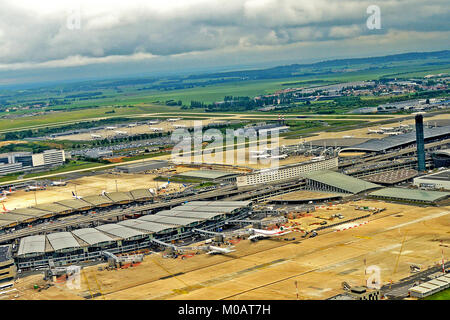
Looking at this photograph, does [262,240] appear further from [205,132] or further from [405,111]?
[405,111]

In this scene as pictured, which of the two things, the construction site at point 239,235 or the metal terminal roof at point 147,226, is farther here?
the metal terminal roof at point 147,226

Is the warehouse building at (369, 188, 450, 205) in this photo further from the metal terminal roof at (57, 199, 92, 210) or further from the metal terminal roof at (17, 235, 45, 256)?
the metal terminal roof at (17, 235, 45, 256)

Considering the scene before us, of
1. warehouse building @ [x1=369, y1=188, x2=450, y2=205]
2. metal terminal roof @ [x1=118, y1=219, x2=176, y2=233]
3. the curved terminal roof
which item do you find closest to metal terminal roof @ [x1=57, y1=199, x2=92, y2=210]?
metal terminal roof @ [x1=118, y1=219, x2=176, y2=233]

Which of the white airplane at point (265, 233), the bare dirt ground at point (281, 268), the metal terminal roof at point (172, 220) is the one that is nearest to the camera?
the bare dirt ground at point (281, 268)

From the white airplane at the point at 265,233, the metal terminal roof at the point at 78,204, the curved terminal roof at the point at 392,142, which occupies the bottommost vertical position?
the white airplane at the point at 265,233

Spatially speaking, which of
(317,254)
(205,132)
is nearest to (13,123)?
(205,132)

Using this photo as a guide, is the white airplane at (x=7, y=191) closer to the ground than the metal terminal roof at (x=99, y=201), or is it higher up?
closer to the ground

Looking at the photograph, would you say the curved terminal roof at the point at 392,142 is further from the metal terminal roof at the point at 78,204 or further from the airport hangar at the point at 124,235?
the metal terminal roof at the point at 78,204

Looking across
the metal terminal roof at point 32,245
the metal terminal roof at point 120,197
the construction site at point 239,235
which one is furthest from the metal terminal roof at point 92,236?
the metal terminal roof at point 120,197

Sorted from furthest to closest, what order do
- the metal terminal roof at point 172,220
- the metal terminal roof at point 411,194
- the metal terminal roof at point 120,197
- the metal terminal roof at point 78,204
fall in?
the metal terminal roof at point 120,197 < the metal terminal roof at point 78,204 < the metal terminal roof at point 411,194 < the metal terminal roof at point 172,220
